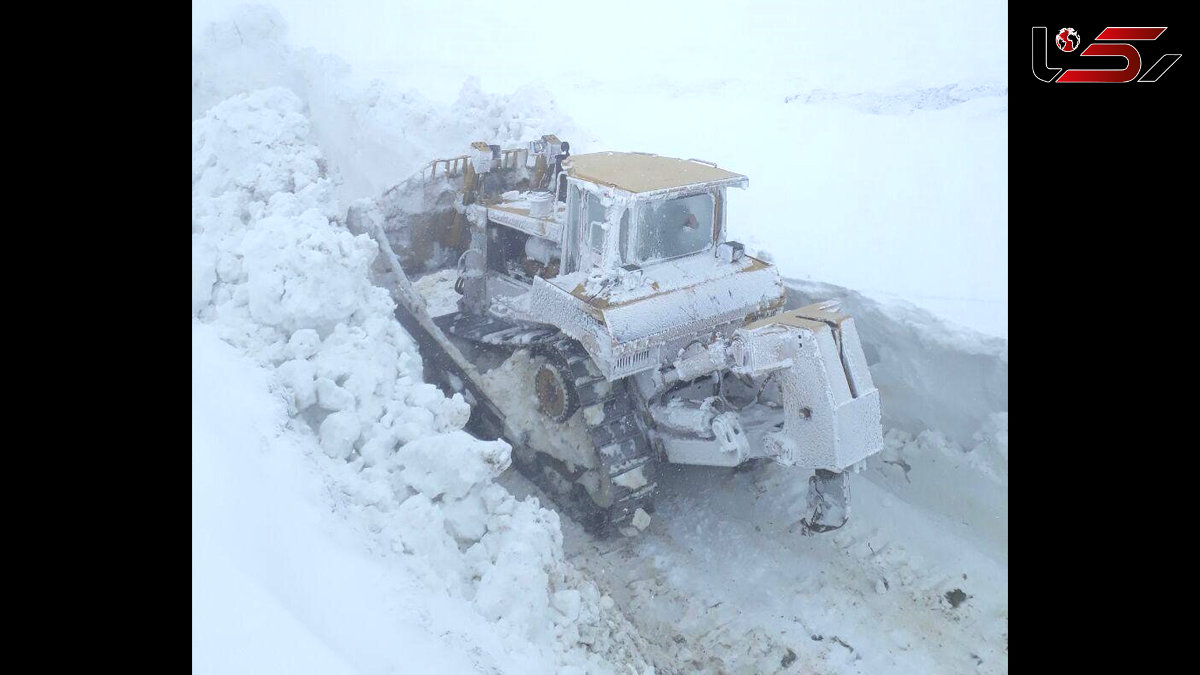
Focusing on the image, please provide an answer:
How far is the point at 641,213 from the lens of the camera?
389cm

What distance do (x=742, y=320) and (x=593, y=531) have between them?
3.72 ft

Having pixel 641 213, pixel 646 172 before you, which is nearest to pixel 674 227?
pixel 641 213

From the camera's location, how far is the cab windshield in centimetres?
393

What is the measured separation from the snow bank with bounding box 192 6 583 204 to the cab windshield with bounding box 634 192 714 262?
2.28 meters

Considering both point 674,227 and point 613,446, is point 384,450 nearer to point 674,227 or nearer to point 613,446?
point 613,446

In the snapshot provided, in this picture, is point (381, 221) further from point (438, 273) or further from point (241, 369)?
point (241, 369)

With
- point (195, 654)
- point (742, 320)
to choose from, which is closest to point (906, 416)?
point (742, 320)

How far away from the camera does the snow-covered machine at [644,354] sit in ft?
10.9

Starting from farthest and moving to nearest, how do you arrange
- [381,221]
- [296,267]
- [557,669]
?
[381,221] → [296,267] → [557,669]

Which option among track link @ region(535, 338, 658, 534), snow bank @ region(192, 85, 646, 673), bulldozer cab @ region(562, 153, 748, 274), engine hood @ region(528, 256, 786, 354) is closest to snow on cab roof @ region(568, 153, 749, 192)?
bulldozer cab @ region(562, 153, 748, 274)

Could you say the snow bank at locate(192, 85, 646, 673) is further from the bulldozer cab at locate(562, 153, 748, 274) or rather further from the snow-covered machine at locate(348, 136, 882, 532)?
the bulldozer cab at locate(562, 153, 748, 274)

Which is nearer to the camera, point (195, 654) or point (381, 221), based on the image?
point (195, 654)

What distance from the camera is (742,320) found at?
13.3 feet

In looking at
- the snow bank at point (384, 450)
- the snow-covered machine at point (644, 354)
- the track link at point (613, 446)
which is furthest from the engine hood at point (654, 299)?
the snow bank at point (384, 450)
